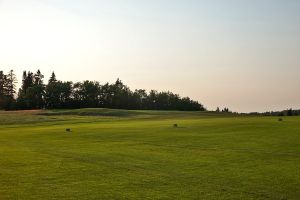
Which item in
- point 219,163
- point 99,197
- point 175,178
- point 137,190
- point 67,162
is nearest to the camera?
point 99,197

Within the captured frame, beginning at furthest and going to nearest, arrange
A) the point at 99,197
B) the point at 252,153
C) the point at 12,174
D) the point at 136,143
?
the point at 136,143
the point at 252,153
the point at 12,174
the point at 99,197

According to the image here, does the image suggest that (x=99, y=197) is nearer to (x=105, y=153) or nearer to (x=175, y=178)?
(x=175, y=178)

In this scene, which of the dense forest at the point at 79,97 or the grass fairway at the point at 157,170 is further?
the dense forest at the point at 79,97

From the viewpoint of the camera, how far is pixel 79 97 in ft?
523

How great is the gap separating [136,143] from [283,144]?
8403mm

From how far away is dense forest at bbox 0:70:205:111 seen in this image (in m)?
151

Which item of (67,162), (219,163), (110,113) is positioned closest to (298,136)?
(219,163)

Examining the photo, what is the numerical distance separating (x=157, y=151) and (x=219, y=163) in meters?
5.40

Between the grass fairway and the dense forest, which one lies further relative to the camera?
the dense forest

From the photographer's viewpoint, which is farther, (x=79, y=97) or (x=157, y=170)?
(x=79, y=97)

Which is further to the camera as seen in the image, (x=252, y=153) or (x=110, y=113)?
(x=110, y=113)

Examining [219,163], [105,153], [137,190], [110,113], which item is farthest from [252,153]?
[110,113]

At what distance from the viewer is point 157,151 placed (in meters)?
23.6

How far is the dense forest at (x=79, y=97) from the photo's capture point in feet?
495
